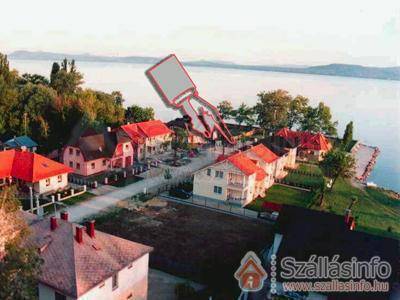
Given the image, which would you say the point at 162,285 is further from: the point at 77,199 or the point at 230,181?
the point at 230,181

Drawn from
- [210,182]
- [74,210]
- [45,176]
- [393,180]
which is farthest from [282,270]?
[393,180]

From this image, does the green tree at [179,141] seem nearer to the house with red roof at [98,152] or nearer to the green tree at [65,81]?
the house with red roof at [98,152]

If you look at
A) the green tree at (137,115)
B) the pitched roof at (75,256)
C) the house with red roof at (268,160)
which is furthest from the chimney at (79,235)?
the green tree at (137,115)

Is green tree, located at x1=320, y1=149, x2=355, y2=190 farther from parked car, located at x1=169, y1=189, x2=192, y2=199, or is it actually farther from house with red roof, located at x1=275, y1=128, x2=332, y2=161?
house with red roof, located at x1=275, y1=128, x2=332, y2=161

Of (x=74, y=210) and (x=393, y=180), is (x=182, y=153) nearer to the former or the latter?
(x=74, y=210)

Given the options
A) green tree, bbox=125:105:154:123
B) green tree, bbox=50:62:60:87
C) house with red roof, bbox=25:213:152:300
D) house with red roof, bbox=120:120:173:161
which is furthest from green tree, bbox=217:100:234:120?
house with red roof, bbox=25:213:152:300

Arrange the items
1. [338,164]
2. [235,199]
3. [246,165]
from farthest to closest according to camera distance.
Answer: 1. [338,164]
2. [246,165]
3. [235,199]

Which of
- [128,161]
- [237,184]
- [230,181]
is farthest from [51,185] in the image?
[237,184]
